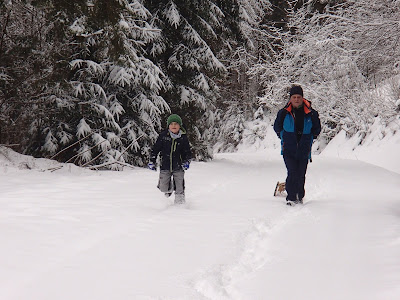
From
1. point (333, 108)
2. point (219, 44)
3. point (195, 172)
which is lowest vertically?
point (195, 172)

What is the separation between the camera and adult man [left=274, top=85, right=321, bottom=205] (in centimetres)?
701

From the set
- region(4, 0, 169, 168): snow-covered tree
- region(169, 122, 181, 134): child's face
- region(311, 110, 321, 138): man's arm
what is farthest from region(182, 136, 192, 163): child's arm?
region(4, 0, 169, 168): snow-covered tree

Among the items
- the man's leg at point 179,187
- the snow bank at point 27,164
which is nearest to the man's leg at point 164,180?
the man's leg at point 179,187

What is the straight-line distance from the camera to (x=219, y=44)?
15.6 m

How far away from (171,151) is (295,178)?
2129 mm

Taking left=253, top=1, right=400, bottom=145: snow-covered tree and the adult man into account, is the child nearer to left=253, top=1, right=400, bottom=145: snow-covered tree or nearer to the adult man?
the adult man

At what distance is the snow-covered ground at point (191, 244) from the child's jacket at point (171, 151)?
65 centimetres

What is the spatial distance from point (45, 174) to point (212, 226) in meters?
5.03

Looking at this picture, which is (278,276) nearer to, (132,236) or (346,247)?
(346,247)

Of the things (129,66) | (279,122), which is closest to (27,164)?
(129,66)

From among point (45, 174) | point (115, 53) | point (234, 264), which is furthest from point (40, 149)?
point (234, 264)

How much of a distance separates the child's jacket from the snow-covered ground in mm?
647

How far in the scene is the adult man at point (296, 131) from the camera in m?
7.01

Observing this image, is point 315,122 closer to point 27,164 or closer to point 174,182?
point 174,182
